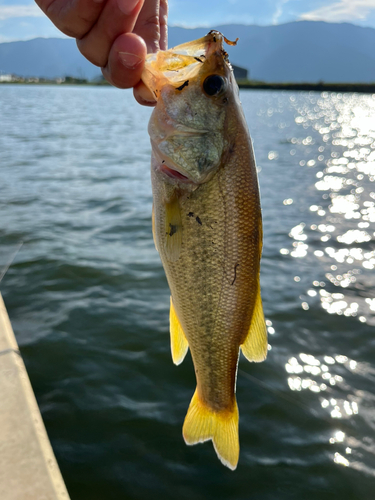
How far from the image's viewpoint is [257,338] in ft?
7.21

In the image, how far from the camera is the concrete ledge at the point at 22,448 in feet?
7.37

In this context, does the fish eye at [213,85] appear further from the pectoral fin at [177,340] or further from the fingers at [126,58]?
the pectoral fin at [177,340]

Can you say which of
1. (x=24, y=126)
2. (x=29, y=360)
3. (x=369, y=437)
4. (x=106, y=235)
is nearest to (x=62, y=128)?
(x=24, y=126)

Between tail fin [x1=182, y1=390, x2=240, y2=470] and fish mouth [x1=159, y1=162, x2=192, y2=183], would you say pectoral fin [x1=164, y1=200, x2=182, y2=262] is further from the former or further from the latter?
tail fin [x1=182, y1=390, x2=240, y2=470]

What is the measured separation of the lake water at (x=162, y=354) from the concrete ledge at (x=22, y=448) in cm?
124

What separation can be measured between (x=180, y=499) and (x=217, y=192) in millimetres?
2940

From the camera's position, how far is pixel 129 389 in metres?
4.78

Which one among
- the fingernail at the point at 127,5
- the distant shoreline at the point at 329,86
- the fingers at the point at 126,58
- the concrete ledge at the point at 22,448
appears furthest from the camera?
the distant shoreline at the point at 329,86

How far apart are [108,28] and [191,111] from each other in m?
0.50

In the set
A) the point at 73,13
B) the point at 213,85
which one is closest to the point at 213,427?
the point at 213,85

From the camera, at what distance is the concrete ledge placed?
7.37 ft

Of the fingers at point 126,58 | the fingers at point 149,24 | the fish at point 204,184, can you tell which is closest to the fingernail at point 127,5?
the fingers at point 126,58

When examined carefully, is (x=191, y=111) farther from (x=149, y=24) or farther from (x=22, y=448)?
(x=22, y=448)

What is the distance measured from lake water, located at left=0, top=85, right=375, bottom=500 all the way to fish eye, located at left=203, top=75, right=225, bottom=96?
334 cm
